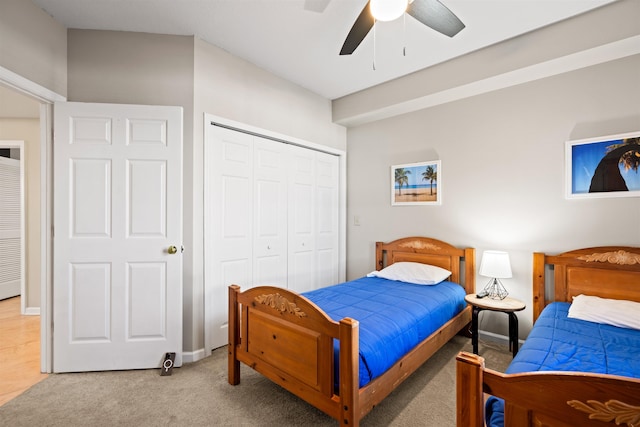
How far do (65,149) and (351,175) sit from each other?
3100 mm

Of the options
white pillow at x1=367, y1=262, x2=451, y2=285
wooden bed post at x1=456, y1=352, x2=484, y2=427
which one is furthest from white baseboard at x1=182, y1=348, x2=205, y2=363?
wooden bed post at x1=456, y1=352, x2=484, y2=427

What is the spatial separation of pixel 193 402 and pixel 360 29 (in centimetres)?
272

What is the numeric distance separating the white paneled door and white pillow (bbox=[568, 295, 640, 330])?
3046 mm

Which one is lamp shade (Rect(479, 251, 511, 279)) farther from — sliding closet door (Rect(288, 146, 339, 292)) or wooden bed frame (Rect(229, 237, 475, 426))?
sliding closet door (Rect(288, 146, 339, 292))

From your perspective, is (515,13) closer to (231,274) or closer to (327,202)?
(327,202)

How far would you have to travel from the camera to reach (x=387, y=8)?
66.1 inches

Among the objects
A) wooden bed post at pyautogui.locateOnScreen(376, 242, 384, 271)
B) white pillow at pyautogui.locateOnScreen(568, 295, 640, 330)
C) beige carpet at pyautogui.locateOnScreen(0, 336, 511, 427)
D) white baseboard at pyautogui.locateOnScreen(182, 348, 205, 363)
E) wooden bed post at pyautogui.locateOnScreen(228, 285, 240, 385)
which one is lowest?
beige carpet at pyautogui.locateOnScreen(0, 336, 511, 427)

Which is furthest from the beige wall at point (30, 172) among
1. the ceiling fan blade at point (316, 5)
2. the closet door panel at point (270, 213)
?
the ceiling fan blade at point (316, 5)

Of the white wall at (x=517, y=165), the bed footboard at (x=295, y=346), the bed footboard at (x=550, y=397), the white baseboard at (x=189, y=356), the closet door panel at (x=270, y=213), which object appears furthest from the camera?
the closet door panel at (x=270, y=213)

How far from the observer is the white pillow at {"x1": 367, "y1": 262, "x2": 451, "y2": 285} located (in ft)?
9.84

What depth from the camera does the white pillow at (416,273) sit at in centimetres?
300

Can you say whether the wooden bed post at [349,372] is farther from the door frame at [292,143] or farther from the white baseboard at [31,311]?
the white baseboard at [31,311]

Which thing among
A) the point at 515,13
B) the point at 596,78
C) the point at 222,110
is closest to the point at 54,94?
the point at 222,110

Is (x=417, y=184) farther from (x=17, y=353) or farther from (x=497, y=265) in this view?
(x=17, y=353)
